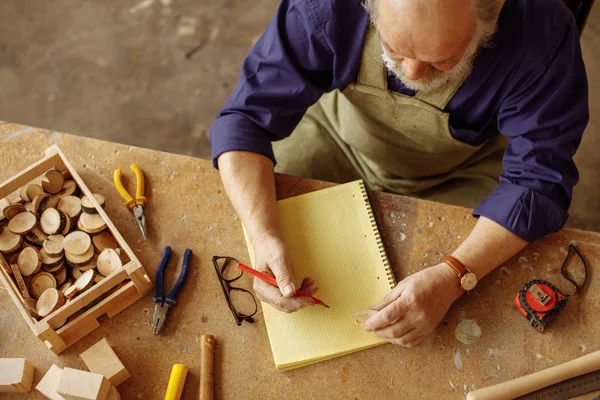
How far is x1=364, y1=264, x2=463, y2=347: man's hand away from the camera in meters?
1.31

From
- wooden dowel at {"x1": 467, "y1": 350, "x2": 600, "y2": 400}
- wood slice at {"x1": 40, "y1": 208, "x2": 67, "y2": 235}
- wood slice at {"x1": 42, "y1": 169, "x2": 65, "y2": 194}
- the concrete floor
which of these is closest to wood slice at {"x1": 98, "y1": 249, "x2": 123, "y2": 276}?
wood slice at {"x1": 40, "y1": 208, "x2": 67, "y2": 235}

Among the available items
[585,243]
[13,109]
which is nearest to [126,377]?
[585,243]

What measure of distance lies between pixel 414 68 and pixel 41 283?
3.32 feet

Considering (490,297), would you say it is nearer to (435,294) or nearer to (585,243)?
(435,294)

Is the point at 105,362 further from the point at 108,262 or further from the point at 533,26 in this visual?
the point at 533,26

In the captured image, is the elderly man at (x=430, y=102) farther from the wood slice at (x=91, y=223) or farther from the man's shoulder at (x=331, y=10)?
the wood slice at (x=91, y=223)

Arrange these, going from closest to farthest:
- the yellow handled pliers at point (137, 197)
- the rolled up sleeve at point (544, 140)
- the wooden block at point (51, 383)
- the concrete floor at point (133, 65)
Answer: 1. the wooden block at point (51, 383)
2. the rolled up sleeve at point (544, 140)
3. the yellow handled pliers at point (137, 197)
4. the concrete floor at point (133, 65)

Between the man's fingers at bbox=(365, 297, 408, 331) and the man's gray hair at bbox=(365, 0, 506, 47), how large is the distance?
63cm

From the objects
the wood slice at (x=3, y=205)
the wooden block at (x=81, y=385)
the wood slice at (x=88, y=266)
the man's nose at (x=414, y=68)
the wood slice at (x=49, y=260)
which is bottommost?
the wooden block at (x=81, y=385)

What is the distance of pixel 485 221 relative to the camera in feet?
4.66

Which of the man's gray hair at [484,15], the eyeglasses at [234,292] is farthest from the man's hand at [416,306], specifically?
the man's gray hair at [484,15]

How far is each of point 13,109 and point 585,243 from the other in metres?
2.69

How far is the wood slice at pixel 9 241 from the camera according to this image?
139cm

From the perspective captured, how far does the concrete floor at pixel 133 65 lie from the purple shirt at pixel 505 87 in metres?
1.38
